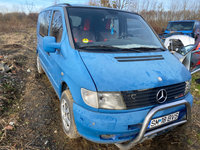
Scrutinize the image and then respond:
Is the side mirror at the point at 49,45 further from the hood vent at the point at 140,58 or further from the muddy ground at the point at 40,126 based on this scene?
the muddy ground at the point at 40,126

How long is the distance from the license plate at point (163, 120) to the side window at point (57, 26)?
75.0 inches

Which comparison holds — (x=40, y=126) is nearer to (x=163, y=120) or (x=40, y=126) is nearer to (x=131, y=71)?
(x=131, y=71)

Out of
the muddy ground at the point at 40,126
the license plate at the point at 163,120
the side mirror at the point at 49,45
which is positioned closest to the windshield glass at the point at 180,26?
the muddy ground at the point at 40,126

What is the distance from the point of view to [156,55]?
2.35 m

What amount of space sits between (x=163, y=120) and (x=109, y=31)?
1620mm

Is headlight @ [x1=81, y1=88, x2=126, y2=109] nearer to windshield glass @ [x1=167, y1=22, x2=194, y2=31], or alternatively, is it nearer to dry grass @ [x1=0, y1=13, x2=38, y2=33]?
windshield glass @ [x1=167, y1=22, x2=194, y2=31]

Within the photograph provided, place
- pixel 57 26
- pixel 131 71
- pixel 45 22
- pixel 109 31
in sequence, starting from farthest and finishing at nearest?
pixel 45 22
pixel 57 26
pixel 109 31
pixel 131 71

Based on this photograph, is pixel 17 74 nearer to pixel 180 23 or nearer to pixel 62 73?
pixel 62 73

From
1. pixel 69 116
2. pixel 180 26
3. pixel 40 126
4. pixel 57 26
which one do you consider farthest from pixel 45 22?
pixel 180 26

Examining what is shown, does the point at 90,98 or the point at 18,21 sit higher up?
the point at 18,21

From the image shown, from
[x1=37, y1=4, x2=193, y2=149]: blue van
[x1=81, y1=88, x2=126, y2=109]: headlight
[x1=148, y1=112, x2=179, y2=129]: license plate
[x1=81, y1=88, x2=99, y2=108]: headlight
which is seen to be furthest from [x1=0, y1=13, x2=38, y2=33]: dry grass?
[x1=148, y1=112, x2=179, y2=129]: license plate

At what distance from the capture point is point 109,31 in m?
2.64

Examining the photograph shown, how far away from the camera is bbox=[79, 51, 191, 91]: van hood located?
1728 millimetres

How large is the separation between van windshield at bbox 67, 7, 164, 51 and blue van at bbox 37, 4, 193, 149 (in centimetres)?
Result: 2
